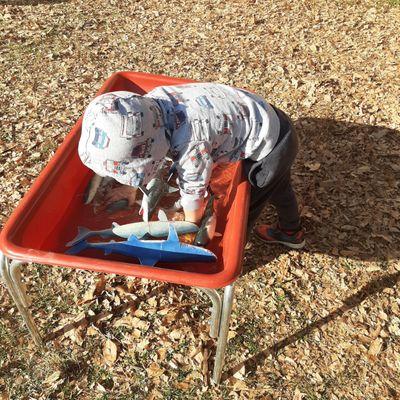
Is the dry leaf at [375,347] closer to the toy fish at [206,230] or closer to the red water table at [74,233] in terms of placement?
the red water table at [74,233]

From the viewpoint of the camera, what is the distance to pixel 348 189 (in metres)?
3.89

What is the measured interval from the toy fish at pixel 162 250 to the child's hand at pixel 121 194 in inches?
21.6

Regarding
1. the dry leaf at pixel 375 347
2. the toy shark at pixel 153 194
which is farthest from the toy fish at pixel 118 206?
the dry leaf at pixel 375 347

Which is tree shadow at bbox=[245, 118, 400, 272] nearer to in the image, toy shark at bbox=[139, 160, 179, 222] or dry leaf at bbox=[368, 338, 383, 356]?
dry leaf at bbox=[368, 338, 383, 356]

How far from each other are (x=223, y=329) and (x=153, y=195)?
3.55ft

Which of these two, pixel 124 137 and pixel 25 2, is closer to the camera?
pixel 124 137

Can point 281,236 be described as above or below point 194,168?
below

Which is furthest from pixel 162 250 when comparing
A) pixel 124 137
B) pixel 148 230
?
pixel 124 137

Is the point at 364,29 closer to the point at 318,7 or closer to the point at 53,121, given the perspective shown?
the point at 318,7

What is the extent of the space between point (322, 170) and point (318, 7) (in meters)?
3.44

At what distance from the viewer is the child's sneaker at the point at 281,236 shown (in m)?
3.35

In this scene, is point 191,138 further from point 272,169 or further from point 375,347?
point 375,347

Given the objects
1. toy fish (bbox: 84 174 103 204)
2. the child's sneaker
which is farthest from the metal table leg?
the child's sneaker

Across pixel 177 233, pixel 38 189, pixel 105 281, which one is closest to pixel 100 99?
pixel 38 189
